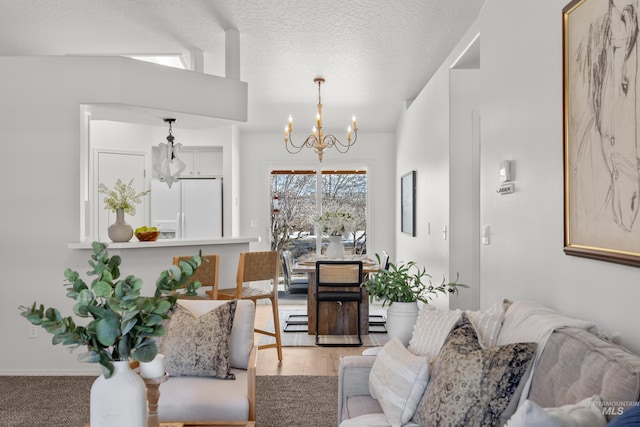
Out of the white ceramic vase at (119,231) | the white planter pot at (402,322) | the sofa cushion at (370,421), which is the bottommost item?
the sofa cushion at (370,421)

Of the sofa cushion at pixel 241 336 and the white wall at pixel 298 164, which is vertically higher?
the white wall at pixel 298 164

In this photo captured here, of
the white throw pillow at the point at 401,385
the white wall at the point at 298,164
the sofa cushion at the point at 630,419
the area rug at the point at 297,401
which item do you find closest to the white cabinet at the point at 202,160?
the white wall at the point at 298,164

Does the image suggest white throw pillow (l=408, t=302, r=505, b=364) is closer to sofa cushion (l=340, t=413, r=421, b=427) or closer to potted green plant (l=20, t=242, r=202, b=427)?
sofa cushion (l=340, t=413, r=421, b=427)

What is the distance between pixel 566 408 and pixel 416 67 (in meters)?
4.15

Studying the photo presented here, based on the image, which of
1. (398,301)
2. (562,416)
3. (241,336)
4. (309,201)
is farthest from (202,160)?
(562,416)

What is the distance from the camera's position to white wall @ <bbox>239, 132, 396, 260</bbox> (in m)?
7.68

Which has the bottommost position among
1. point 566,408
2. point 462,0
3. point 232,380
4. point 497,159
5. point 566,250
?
point 232,380

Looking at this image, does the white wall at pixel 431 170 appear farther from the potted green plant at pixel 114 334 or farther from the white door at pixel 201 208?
the potted green plant at pixel 114 334

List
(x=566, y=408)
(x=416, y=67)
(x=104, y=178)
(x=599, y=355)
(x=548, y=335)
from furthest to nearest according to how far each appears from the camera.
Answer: (x=104, y=178)
(x=416, y=67)
(x=548, y=335)
(x=599, y=355)
(x=566, y=408)

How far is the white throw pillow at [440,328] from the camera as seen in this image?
6.96 feet

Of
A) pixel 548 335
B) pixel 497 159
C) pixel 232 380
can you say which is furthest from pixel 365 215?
pixel 548 335

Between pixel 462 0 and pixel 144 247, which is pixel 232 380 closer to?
pixel 144 247

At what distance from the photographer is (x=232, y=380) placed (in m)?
2.66

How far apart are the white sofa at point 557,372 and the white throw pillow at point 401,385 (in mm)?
31
